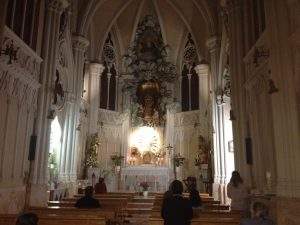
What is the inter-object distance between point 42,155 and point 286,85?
971cm

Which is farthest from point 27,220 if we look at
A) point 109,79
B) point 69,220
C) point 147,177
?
point 109,79

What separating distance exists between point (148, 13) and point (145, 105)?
24.5ft

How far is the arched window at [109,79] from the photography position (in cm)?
2577

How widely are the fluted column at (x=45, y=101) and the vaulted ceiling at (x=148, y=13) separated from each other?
19.3ft

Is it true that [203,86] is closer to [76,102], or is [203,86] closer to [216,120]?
[216,120]

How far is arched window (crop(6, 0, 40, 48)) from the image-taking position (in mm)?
12182

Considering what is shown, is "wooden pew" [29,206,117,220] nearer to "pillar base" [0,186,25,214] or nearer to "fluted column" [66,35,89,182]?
"pillar base" [0,186,25,214]

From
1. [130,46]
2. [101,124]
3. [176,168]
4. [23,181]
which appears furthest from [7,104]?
[130,46]

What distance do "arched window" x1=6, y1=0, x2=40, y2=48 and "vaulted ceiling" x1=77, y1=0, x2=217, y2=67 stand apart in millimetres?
7409

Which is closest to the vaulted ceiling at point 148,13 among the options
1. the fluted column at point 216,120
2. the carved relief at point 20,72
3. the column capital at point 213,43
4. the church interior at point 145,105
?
the church interior at point 145,105

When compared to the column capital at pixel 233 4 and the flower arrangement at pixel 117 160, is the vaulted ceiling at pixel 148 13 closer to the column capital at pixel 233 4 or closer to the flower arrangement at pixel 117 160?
the column capital at pixel 233 4

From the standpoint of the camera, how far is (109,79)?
26.5 m

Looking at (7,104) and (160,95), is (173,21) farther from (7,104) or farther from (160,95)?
(7,104)

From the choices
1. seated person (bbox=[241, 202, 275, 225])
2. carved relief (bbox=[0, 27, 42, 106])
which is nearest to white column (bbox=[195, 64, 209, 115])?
carved relief (bbox=[0, 27, 42, 106])
